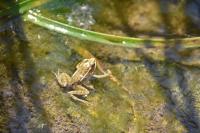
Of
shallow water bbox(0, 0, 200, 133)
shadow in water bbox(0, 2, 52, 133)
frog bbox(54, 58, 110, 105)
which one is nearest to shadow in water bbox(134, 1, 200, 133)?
shallow water bbox(0, 0, 200, 133)

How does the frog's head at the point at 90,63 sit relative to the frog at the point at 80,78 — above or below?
above

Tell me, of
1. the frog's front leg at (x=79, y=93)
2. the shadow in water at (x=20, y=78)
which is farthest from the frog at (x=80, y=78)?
the shadow in water at (x=20, y=78)

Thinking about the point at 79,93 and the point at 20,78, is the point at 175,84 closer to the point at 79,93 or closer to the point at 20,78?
the point at 79,93

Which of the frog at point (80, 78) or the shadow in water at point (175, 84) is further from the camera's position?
the shadow in water at point (175, 84)

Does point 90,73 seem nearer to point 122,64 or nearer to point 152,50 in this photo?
point 122,64

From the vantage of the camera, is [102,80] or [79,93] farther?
[102,80]

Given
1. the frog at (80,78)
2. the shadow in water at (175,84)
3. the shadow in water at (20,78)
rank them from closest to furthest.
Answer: the shadow in water at (20,78), the frog at (80,78), the shadow in water at (175,84)

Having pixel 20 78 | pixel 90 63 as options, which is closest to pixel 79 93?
pixel 90 63

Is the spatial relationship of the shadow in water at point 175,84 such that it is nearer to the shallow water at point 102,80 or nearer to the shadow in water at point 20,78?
the shallow water at point 102,80
